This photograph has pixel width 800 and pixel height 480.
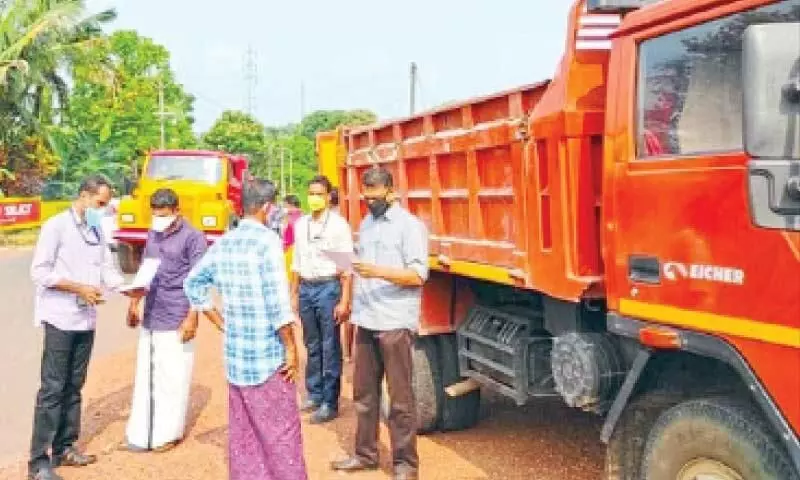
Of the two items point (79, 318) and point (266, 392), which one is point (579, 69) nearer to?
point (266, 392)

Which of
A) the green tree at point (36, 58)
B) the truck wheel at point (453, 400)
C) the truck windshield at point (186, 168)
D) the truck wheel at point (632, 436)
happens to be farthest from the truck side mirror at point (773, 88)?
the green tree at point (36, 58)

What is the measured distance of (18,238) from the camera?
1138 inches

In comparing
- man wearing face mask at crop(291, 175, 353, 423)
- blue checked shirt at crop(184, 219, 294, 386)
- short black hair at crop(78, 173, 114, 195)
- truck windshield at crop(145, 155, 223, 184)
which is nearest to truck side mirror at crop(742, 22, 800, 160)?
blue checked shirt at crop(184, 219, 294, 386)

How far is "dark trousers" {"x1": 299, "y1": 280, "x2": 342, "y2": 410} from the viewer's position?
6957 millimetres

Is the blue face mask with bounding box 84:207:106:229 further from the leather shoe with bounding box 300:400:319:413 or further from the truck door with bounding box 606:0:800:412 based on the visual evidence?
the truck door with bounding box 606:0:800:412

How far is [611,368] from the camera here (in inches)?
158

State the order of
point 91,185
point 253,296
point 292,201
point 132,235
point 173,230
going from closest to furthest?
1. point 253,296
2. point 91,185
3. point 173,230
4. point 292,201
5. point 132,235

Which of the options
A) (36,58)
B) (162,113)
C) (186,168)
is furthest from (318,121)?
(186,168)

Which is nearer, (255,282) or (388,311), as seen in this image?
(255,282)

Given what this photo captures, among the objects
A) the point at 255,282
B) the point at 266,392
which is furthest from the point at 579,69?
the point at 266,392

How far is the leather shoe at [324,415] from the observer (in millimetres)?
6848

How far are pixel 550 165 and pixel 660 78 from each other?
702 mm

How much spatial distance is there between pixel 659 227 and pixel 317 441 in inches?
138

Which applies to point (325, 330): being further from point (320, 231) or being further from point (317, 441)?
point (317, 441)
